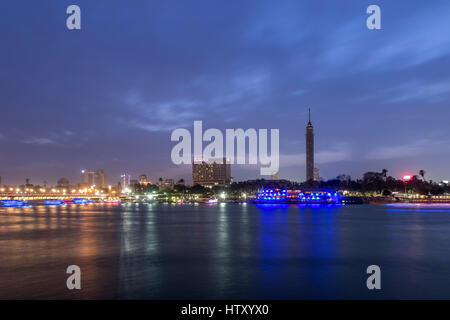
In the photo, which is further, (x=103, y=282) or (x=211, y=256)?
(x=211, y=256)

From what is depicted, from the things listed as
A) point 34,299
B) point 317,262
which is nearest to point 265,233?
point 317,262

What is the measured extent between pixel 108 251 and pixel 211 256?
9.76 metres

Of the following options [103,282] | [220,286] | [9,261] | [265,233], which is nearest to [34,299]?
[103,282]

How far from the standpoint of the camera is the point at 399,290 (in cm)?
2248

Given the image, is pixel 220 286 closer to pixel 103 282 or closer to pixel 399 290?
pixel 103 282

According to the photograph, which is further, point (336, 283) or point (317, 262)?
point (317, 262)

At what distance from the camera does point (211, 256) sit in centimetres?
3419

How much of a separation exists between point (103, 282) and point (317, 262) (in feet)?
54.2
